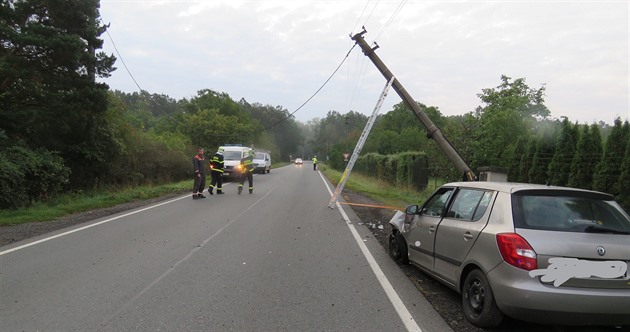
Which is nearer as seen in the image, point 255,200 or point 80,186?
point 255,200

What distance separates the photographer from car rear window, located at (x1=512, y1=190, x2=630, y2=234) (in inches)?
163

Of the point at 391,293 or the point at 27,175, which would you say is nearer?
the point at 391,293

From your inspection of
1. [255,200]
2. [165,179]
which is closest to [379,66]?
[255,200]

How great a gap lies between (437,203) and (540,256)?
7.18 feet

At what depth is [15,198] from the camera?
44.1 ft

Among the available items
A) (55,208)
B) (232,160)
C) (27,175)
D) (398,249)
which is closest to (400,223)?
(398,249)

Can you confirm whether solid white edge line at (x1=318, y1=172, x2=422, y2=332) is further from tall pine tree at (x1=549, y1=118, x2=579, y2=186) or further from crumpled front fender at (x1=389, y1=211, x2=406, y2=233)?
tall pine tree at (x1=549, y1=118, x2=579, y2=186)

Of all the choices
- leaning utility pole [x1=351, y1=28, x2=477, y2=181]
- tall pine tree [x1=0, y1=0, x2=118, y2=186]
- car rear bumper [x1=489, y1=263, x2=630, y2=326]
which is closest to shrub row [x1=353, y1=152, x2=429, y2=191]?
leaning utility pole [x1=351, y1=28, x2=477, y2=181]

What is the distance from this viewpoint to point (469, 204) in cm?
509

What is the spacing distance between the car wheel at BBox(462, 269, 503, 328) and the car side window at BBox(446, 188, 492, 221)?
657 mm

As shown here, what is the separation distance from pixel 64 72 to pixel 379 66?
1291cm

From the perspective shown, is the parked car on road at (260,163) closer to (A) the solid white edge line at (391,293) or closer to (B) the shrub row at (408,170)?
(B) the shrub row at (408,170)

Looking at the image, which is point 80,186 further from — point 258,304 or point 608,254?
point 608,254

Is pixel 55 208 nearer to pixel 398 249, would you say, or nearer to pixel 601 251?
pixel 398 249
